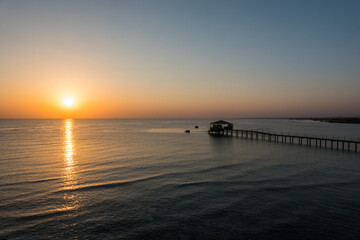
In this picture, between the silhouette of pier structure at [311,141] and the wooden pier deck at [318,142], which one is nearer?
the wooden pier deck at [318,142]

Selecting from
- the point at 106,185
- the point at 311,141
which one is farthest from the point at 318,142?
the point at 106,185

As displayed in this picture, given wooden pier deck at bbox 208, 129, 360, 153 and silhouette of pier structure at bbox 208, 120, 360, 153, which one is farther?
silhouette of pier structure at bbox 208, 120, 360, 153

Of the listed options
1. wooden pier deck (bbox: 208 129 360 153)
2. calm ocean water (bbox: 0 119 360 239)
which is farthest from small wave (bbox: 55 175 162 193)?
wooden pier deck (bbox: 208 129 360 153)

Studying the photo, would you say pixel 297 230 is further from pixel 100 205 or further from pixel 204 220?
pixel 100 205

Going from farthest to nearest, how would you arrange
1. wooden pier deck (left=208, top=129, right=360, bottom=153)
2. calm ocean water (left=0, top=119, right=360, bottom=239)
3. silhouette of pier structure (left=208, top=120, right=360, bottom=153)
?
silhouette of pier structure (left=208, top=120, right=360, bottom=153) → wooden pier deck (left=208, top=129, right=360, bottom=153) → calm ocean water (left=0, top=119, right=360, bottom=239)

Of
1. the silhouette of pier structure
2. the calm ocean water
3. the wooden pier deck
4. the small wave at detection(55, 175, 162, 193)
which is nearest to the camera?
the calm ocean water

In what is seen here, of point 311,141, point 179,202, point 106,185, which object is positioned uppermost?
point 106,185

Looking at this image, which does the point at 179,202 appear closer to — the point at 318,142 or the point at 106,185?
the point at 106,185

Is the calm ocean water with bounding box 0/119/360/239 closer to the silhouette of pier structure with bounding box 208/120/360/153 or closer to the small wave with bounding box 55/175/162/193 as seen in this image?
the small wave with bounding box 55/175/162/193

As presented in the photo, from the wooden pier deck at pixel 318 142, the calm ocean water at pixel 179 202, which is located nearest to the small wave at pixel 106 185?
the calm ocean water at pixel 179 202

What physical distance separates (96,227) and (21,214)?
5.60m

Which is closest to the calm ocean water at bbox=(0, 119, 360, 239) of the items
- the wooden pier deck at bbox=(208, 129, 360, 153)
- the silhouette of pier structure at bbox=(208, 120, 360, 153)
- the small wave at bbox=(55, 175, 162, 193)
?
the small wave at bbox=(55, 175, 162, 193)

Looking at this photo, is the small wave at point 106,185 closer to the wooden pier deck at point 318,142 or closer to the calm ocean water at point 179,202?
the calm ocean water at point 179,202

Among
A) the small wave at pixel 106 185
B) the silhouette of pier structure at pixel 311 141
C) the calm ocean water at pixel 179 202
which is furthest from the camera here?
the silhouette of pier structure at pixel 311 141
